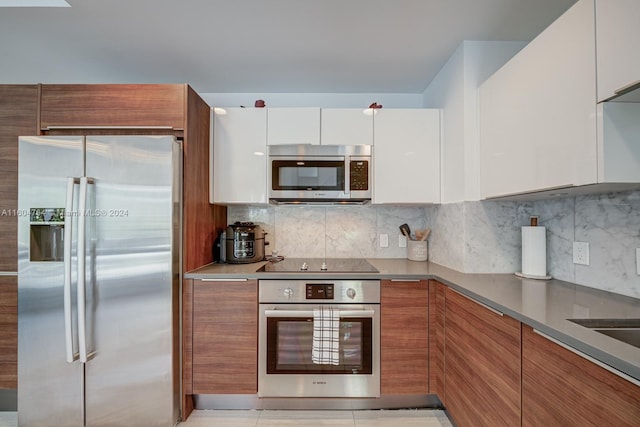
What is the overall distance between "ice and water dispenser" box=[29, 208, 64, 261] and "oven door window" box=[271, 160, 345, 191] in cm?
131

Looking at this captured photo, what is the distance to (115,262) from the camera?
175 centimetres

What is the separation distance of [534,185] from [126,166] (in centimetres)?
214

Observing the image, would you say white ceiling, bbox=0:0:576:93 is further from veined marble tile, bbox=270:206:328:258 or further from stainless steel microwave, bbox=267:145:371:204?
veined marble tile, bbox=270:206:328:258

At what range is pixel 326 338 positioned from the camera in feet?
6.27

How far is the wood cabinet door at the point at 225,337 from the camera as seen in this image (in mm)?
1928

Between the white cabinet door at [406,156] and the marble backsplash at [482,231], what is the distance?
0.83 ft

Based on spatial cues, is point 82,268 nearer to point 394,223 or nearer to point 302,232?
point 302,232

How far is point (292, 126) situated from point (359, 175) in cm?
63

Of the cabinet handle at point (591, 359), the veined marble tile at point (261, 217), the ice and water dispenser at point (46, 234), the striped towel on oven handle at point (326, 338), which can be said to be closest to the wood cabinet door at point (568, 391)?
the cabinet handle at point (591, 359)

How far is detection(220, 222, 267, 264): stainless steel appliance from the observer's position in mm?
2289

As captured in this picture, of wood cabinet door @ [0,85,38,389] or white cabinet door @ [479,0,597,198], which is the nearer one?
white cabinet door @ [479,0,597,198]

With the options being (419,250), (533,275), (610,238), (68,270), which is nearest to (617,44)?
(610,238)

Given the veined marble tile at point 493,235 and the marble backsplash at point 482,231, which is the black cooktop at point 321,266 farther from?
the veined marble tile at point 493,235

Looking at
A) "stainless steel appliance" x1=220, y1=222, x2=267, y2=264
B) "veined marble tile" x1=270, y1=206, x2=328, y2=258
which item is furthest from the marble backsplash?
"stainless steel appliance" x1=220, y1=222, x2=267, y2=264
